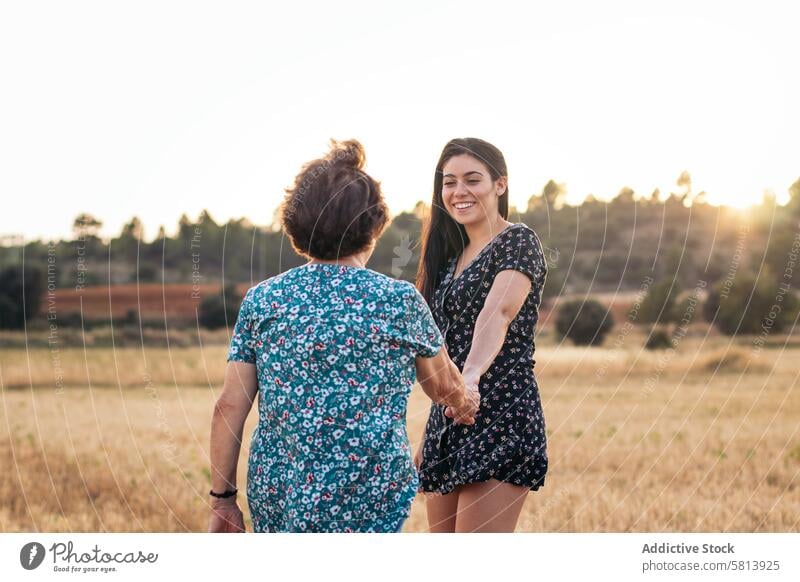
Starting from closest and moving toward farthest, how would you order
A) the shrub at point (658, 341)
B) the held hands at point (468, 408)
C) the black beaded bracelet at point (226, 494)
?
the black beaded bracelet at point (226, 494) → the held hands at point (468, 408) → the shrub at point (658, 341)

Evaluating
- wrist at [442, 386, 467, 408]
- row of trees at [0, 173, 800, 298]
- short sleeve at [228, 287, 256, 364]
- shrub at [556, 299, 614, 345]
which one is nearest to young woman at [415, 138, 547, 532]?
wrist at [442, 386, 467, 408]

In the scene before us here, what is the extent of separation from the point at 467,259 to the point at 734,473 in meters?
5.53

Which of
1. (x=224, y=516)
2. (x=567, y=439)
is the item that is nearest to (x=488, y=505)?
(x=224, y=516)

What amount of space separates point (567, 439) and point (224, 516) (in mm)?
8346

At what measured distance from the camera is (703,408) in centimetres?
1288

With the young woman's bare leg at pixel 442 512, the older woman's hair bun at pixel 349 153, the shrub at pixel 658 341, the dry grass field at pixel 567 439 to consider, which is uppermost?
the older woman's hair bun at pixel 349 153

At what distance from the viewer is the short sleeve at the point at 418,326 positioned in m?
3.00

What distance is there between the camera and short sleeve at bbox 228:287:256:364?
3059 mm

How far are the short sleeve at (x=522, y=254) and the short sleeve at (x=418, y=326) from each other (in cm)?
80

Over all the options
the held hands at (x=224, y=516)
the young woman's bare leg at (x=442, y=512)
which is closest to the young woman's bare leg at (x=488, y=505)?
the young woman's bare leg at (x=442, y=512)

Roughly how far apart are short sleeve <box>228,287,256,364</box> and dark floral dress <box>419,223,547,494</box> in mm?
1019

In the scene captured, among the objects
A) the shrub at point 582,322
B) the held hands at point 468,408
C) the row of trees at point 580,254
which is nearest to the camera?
the held hands at point 468,408

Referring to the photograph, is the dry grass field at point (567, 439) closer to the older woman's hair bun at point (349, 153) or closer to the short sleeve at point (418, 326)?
the short sleeve at point (418, 326)
